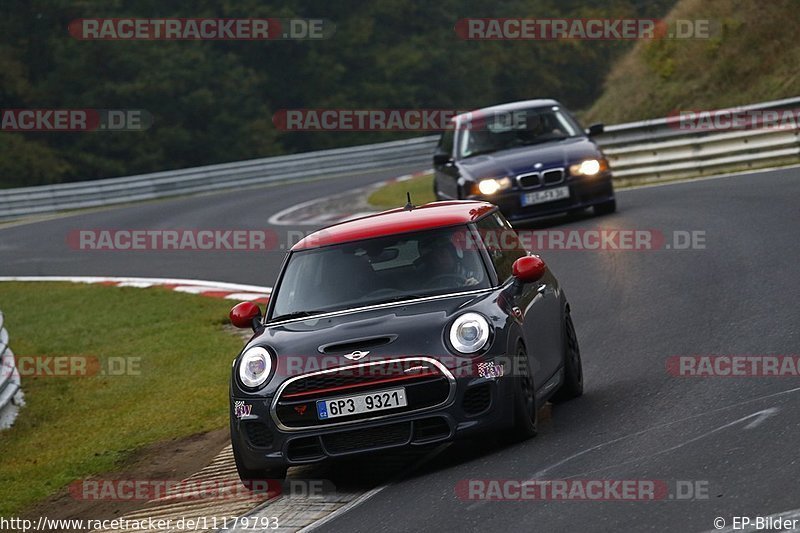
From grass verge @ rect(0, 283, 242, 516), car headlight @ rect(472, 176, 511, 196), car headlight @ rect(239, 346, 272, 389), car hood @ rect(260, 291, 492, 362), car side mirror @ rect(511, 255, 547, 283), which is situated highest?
car headlight @ rect(472, 176, 511, 196)

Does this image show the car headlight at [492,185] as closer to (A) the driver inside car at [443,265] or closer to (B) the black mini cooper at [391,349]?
(B) the black mini cooper at [391,349]

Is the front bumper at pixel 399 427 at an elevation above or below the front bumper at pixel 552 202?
below

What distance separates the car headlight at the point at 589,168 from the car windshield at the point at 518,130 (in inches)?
32.7

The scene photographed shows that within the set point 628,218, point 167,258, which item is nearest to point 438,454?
point 628,218

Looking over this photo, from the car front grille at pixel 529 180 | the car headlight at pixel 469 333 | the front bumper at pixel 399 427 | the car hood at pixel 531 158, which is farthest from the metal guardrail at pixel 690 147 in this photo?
the front bumper at pixel 399 427

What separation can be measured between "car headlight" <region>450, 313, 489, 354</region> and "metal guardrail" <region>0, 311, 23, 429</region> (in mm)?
4760

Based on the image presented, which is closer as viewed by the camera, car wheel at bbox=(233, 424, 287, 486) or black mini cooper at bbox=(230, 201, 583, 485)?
black mini cooper at bbox=(230, 201, 583, 485)

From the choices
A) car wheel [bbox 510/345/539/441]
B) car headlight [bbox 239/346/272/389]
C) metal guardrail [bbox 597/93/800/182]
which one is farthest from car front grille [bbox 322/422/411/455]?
metal guardrail [bbox 597/93/800/182]

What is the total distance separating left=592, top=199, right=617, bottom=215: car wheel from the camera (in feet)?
60.6

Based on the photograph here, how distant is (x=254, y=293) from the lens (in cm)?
1638

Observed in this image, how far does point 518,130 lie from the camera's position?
18.9m

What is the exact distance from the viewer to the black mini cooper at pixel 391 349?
748cm

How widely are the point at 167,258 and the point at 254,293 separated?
5.57 metres

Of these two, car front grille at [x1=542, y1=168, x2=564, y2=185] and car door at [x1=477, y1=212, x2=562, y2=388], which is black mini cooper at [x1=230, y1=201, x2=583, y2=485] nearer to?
car door at [x1=477, y1=212, x2=562, y2=388]
